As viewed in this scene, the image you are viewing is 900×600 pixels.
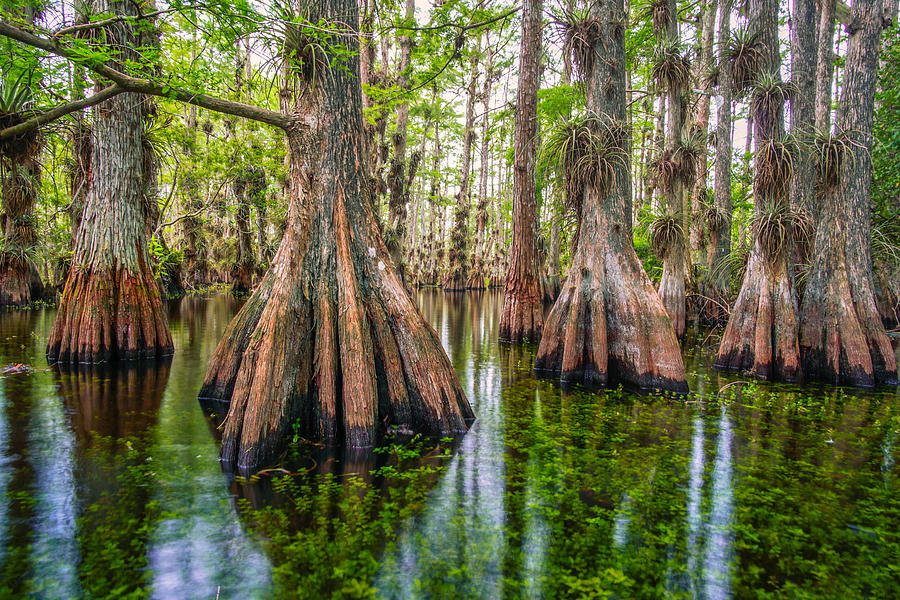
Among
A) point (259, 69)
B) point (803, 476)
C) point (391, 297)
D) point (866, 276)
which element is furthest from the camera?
point (866, 276)

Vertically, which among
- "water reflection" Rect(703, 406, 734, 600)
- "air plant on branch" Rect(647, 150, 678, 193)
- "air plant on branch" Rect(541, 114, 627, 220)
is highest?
"air plant on branch" Rect(647, 150, 678, 193)

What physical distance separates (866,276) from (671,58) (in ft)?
19.8

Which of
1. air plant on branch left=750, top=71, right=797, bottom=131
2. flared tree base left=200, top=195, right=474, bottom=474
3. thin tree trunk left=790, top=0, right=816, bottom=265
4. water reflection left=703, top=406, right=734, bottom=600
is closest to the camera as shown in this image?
water reflection left=703, top=406, right=734, bottom=600

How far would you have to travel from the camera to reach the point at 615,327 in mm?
8102

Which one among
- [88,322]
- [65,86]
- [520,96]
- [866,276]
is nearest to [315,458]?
[65,86]

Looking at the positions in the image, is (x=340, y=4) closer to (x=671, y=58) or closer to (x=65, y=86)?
(x=65, y=86)

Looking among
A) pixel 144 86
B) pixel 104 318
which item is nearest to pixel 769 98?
pixel 144 86

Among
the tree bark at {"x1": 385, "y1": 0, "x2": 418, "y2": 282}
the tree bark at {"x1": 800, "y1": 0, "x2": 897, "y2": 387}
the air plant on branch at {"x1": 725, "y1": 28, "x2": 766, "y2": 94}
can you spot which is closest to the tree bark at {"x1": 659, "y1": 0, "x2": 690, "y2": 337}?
the air plant on branch at {"x1": 725, "y1": 28, "x2": 766, "y2": 94}

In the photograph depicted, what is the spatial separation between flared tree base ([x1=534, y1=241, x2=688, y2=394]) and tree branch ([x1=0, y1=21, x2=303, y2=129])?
5161 mm

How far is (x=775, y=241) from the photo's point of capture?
8.68 meters

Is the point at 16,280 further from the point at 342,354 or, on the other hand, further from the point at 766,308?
the point at 766,308

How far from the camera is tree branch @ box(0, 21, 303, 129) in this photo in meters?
3.94

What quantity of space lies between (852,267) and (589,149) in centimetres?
509

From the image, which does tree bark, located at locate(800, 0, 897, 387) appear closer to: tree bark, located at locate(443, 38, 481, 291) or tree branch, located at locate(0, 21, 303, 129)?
tree branch, located at locate(0, 21, 303, 129)
